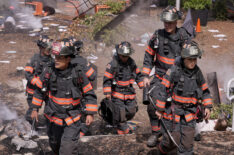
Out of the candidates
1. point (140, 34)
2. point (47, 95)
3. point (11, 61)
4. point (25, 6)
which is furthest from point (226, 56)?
point (25, 6)

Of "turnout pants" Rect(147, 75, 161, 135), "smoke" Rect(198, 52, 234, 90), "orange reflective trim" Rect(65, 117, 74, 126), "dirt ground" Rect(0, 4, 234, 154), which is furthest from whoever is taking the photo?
"smoke" Rect(198, 52, 234, 90)

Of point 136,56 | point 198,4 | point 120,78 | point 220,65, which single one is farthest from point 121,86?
point 198,4

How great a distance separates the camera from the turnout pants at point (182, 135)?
4516 mm

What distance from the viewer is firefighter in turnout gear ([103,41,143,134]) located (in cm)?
603

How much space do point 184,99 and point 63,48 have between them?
1.61 metres

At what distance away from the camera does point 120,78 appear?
611 centimetres

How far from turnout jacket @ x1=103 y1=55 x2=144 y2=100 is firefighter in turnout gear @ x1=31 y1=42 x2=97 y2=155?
1.33 meters

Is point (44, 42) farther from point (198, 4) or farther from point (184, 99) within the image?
point (198, 4)

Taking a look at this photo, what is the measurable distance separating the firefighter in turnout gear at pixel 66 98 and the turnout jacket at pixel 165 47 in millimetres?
1395

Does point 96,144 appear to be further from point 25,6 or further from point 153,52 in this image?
point 25,6

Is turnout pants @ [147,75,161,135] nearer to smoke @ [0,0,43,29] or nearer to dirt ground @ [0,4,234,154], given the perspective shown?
dirt ground @ [0,4,234,154]

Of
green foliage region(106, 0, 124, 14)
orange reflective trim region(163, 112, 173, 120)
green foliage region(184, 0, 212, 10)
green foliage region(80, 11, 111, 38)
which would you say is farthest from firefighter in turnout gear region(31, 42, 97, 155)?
green foliage region(106, 0, 124, 14)

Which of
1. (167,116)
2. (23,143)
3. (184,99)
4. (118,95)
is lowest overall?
(23,143)

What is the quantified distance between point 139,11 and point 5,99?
27.4 feet
